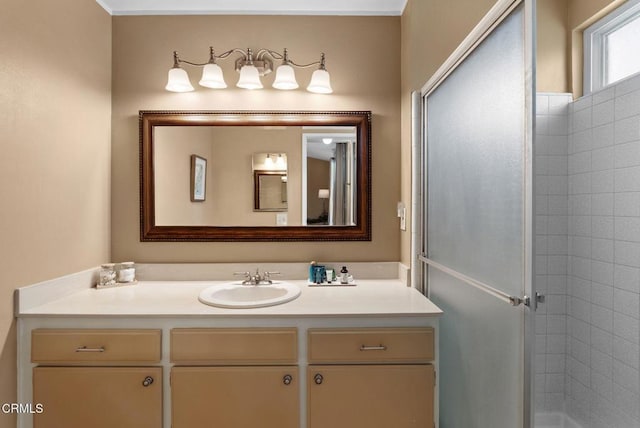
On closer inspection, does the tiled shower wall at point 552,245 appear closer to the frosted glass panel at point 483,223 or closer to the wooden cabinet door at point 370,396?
the frosted glass panel at point 483,223

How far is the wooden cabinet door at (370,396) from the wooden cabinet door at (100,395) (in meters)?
0.68

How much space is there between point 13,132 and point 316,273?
153 centimetres

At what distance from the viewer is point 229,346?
150 centimetres

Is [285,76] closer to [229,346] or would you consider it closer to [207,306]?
[207,306]

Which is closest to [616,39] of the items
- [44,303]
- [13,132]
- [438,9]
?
[438,9]

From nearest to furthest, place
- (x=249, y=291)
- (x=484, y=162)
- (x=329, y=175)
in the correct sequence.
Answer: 1. (x=484, y=162)
2. (x=249, y=291)
3. (x=329, y=175)

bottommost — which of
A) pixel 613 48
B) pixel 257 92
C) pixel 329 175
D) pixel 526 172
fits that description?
pixel 526 172

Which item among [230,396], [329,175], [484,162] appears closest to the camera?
[484,162]

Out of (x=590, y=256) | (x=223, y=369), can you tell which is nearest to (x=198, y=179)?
(x=223, y=369)

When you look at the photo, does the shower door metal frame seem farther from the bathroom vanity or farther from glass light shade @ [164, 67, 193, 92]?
glass light shade @ [164, 67, 193, 92]

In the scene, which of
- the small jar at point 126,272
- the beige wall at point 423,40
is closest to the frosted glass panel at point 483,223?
the beige wall at point 423,40

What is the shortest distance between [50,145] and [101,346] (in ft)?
3.10

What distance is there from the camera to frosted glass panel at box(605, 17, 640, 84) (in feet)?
5.63

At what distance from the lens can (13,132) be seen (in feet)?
4.75
